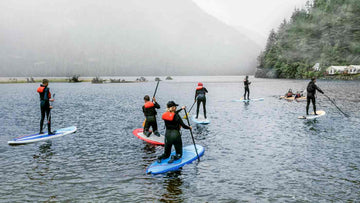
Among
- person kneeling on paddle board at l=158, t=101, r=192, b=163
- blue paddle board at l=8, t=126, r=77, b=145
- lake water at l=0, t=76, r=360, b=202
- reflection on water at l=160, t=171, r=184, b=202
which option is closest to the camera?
reflection on water at l=160, t=171, r=184, b=202

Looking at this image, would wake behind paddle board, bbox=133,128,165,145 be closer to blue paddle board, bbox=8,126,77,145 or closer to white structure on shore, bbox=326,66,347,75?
blue paddle board, bbox=8,126,77,145

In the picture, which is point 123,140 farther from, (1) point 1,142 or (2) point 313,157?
(2) point 313,157

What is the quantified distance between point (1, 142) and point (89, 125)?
725cm

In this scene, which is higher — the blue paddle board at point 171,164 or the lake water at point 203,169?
the blue paddle board at point 171,164

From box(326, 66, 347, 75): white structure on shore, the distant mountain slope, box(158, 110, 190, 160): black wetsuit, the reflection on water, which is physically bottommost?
the reflection on water

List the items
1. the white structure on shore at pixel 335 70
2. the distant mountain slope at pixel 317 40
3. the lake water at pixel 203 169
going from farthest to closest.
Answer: the distant mountain slope at pixel 317 40, the white structure on shore at pixel 335 70, the lake water at pixel 203 169

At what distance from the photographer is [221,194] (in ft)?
31.7

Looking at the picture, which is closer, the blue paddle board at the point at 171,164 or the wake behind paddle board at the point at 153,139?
the blue paddle board at the point at 171,164

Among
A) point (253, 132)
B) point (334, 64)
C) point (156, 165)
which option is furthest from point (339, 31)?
point (156, 165)

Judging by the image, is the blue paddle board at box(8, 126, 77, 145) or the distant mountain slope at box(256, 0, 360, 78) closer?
the blue paddle board at box(8, 126, 77, 145)

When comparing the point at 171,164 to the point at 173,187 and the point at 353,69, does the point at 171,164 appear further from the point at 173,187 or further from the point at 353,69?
the point at 353,69

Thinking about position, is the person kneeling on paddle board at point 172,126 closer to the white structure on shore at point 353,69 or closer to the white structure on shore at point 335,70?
the white structure on shore at point 353,69

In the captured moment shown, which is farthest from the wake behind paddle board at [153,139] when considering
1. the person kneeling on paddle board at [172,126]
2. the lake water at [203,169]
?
the person kneeling on paddle board at [172,126]

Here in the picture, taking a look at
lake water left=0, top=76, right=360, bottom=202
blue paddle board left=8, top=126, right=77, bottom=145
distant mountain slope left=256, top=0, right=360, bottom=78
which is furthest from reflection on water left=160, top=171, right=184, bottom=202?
distant mountain slope left=256, top=0, right=360, bottom=78
